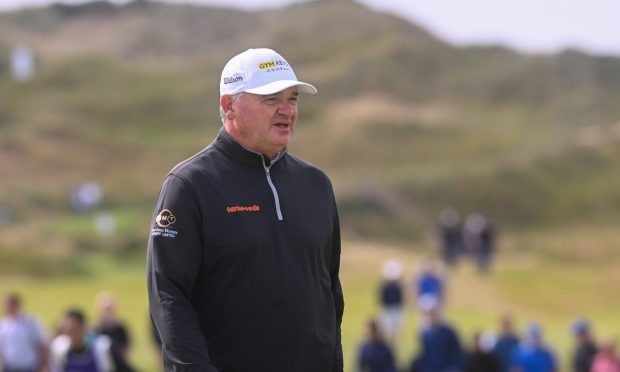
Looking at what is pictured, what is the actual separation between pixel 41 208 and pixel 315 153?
33.7 meters

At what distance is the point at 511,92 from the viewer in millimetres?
135250

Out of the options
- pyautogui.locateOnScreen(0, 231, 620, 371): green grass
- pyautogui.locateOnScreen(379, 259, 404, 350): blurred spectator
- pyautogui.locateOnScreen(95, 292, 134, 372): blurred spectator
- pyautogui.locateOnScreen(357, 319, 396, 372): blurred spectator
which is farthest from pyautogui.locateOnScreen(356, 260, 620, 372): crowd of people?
pyautogui.locateOnScreen(379, 259, 404, 350): blurred spectator

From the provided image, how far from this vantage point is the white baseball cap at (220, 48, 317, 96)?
503 cm

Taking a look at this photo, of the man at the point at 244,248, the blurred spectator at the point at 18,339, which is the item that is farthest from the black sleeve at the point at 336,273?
Answer: the blurred spectator at the point at 18,339

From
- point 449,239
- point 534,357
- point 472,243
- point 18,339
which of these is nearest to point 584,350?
point 534,357

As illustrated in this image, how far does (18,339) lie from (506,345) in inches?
329

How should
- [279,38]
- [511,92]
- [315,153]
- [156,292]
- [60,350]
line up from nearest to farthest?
[156,292] → [60,350] → [315,153] → [511,92] → [279,38]

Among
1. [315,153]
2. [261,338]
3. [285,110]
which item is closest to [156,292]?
[261,338]

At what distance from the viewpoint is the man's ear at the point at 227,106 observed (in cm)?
514

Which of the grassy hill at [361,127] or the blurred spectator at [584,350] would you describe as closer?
the blurred spectator at [584,350]

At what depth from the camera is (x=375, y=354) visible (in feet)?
58.9

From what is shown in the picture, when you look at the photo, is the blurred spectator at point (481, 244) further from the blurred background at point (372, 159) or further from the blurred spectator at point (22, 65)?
the blurred spectator at point (22, 65)

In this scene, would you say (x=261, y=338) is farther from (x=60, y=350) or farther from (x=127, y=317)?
(x=127, y=317)

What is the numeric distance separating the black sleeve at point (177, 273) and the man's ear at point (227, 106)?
14.2 inches
